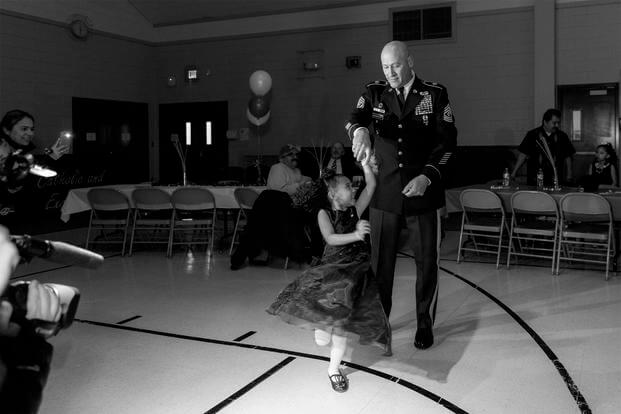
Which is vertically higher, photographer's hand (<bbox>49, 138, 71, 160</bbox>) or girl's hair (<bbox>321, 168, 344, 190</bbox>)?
photographer's hand (<bbox>49, 138, 71, 160</bbox>)

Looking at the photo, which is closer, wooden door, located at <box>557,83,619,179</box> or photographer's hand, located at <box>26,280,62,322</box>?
photographer's hand, located at <box>26,280,62,322</box>

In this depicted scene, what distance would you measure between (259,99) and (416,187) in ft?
24.8

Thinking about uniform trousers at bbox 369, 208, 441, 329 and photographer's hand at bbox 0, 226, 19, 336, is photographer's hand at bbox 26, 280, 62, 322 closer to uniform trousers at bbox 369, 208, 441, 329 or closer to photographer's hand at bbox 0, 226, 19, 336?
photographer's hand at bbox 0, 226, 19, 336

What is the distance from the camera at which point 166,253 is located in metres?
7.12

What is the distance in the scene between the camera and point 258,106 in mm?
10375

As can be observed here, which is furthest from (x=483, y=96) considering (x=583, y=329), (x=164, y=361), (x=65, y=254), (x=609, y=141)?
(x=65, y=254)

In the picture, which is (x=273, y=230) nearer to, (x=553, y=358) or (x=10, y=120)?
(x=10, y=120)

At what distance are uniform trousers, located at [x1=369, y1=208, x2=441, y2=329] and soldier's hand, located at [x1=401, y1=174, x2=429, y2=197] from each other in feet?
1.12

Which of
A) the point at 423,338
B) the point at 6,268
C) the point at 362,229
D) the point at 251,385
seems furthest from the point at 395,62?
the point at 6,268

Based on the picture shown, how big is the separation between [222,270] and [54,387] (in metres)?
3.12

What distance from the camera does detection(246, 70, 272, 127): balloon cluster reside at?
10.2 m

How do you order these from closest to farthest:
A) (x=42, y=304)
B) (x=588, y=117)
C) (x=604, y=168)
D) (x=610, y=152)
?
(x=42, y=304), (x=604, y=168), (x=610, y=152), (x=588, y=117)

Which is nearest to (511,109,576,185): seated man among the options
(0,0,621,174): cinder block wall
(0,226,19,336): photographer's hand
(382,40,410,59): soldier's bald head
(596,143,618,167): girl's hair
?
(596,143,618,167): girl's hair

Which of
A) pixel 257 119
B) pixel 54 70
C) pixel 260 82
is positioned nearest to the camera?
pixel 54 70
